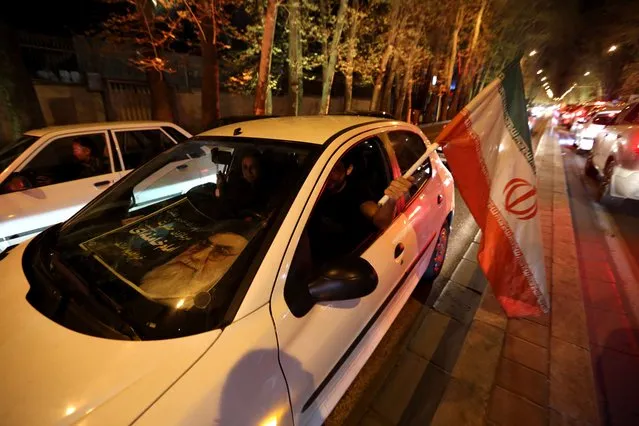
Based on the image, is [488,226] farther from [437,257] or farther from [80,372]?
[80,372]

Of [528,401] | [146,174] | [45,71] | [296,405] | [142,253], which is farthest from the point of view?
[45,71]

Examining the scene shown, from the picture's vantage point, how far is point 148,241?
6.49 feet

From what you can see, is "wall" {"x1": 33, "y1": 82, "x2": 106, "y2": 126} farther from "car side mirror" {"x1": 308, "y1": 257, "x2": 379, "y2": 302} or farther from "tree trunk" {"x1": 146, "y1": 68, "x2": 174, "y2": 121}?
"car side mirror" {"x1": 308, "y1": 257, "x2": 379, "y2": 302}

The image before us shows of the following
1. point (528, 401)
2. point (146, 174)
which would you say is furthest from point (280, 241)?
point (528, 401)

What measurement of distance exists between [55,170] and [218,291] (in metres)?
4.16

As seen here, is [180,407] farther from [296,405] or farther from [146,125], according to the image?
[146,125]

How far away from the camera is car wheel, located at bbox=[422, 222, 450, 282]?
3.34 meters

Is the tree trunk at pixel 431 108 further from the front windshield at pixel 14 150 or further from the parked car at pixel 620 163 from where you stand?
the front windshield at pixel 14 150

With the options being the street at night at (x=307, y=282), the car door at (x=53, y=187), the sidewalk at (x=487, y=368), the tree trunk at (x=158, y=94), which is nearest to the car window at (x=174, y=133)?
the street at night at (x=307, y=282)

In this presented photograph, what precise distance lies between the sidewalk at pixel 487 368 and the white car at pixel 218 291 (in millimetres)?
550

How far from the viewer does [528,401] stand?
87.4 inches

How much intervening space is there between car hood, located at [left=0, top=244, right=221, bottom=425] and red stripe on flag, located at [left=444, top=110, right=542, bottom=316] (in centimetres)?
191

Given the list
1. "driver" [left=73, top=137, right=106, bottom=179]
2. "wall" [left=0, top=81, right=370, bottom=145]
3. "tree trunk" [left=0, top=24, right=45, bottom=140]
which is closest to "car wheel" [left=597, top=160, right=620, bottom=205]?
"driver" [left=73, top=137, right=106, bottom=179]

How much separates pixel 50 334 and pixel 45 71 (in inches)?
535
